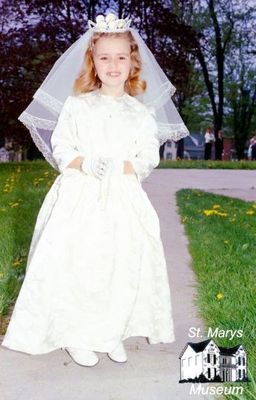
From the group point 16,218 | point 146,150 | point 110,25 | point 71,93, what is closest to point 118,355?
point 146,150

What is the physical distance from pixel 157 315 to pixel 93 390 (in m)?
0.57

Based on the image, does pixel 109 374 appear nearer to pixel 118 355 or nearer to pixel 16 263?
pixel 118 355

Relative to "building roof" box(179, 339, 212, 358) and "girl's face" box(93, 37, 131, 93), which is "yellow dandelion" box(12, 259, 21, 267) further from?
"building roof" box(179, 339, 212, 358)

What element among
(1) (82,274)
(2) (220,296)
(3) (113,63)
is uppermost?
(3) (113,63)

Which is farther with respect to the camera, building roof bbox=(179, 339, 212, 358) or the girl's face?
the girl's face

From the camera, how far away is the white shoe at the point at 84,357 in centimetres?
282

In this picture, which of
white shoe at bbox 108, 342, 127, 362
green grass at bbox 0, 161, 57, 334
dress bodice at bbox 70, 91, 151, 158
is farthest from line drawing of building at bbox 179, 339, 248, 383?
green grass at bbox 0, 161, 57, 334

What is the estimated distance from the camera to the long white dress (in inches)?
112

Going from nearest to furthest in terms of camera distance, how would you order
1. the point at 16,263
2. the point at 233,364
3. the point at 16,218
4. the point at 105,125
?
the point at 233,364 → the point at 105,125 → the point at 16,263 → the point at 16,218

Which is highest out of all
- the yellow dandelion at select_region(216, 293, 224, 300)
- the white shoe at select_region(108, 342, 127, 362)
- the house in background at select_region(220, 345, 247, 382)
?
the house in background at select_region(220, 345, 247, 382)

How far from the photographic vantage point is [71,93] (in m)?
3.20

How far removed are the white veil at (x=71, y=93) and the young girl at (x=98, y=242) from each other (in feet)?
0.46

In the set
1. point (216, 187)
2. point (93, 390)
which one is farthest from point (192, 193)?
point (93, 390)

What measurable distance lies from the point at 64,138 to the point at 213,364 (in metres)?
1.30
